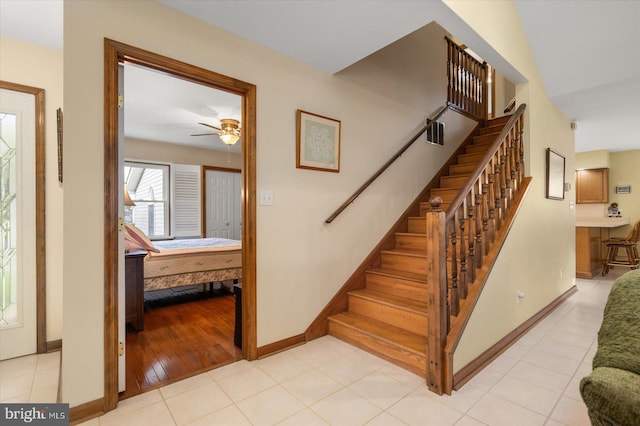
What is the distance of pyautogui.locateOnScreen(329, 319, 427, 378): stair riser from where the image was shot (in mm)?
2012

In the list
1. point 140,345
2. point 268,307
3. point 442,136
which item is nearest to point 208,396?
point 268,307

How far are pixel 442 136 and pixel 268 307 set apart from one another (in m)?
3.21

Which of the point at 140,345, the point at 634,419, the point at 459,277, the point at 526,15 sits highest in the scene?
the point at 526,15

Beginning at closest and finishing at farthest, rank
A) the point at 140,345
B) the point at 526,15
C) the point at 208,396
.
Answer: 1. the point at 208,396
2. the point at 140,345
3. the point at 526,15

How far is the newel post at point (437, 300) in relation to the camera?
1.81 m

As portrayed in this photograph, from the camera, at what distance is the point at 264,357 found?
2.27 m

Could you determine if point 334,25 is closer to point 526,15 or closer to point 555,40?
point 526,15

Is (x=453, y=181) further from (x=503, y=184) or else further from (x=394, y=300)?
(x=394, y=300)

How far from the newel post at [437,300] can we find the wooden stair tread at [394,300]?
43 centimetres

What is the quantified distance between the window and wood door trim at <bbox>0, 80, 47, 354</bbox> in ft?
11.2

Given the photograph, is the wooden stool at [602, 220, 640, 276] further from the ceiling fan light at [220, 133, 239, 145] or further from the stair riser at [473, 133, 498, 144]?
the ceiling fan light at [220, 133, 239, 145]

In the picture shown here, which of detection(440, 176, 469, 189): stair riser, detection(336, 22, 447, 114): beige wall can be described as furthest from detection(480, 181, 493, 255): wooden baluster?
detection(336, 22, 447, 114): beige wall

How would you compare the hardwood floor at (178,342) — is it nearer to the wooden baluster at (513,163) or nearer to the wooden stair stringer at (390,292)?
the wooden stair stringer at (390,292)

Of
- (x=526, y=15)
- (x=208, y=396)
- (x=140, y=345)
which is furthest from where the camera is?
(x=526, y=15)
